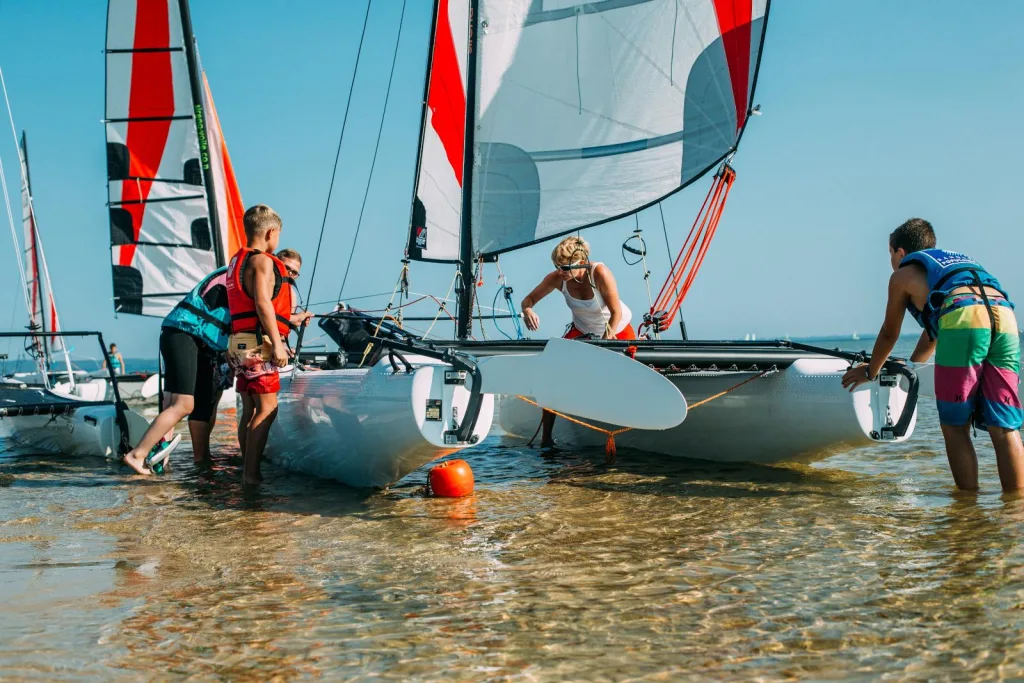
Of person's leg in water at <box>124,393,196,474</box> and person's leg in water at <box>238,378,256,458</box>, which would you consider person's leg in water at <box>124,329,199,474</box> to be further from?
person's leg in water at <box>238,378,256,458</box>

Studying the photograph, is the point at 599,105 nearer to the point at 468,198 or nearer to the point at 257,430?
the point at 468,198

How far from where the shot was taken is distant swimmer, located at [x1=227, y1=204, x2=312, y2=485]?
4.79m

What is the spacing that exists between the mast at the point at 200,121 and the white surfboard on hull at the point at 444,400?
708 cm

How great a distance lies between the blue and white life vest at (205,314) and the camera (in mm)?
5398

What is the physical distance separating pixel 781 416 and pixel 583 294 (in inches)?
62.9

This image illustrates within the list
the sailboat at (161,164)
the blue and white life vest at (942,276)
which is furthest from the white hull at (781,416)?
the sailboat at (161,164)

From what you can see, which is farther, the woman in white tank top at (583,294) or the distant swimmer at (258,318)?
the woman in white tank top at (583,294)

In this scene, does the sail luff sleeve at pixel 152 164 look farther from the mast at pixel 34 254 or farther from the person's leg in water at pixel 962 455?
the person's leg in water at pixel 962 455

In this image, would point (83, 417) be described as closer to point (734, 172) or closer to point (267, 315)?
point (267, 315)

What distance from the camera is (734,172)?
712 centimetres

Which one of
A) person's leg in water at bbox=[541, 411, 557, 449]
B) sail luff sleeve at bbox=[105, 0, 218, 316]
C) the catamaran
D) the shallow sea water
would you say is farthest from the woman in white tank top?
sail luff sleeve at bbox=[105, 0, 218, 316]

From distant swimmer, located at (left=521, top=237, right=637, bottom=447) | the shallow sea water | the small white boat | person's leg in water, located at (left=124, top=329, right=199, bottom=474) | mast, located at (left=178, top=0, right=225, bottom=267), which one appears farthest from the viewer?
mast, located at (left=178, top=0, right=225, bottom=267)

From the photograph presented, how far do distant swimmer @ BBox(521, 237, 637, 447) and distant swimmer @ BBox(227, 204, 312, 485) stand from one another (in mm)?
1837

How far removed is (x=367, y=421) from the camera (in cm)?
457
